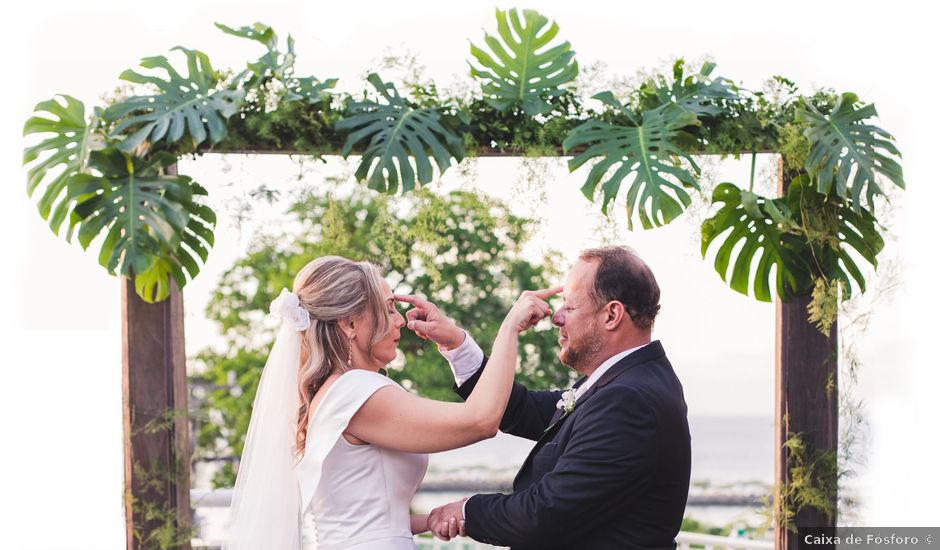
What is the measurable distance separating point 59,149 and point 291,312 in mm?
1221

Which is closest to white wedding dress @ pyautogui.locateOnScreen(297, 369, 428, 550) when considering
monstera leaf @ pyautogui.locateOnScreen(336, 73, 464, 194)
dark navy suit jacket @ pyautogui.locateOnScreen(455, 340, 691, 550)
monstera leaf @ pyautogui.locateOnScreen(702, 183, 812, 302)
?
dark navy suit jacket @ pyautogui.locateOnScreen(455, 340, 691, 550)

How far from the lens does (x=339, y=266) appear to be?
2.50 m

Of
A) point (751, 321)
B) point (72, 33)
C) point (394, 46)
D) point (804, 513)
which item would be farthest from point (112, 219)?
point (751, 321)

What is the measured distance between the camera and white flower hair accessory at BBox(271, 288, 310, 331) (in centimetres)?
240

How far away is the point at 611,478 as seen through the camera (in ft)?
7.09

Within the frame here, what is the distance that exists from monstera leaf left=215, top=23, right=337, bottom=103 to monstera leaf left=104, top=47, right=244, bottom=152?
11 cm

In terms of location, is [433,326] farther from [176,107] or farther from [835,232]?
[835,232]

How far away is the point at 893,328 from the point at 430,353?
705cm

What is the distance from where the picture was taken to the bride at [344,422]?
229 cm

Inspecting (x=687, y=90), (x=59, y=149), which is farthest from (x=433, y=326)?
(x=59, y=149)

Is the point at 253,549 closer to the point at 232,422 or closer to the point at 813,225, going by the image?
the point at 813,225

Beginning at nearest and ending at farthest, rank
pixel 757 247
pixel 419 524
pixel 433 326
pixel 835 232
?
pixel 419 524, pixel 433 326, pixel 835 232, pixel 757 247

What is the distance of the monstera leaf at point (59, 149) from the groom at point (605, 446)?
5.47ft

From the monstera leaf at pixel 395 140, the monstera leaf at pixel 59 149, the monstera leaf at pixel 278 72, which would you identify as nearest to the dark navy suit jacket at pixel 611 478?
the monstera leaf at pixel 395 140
